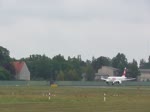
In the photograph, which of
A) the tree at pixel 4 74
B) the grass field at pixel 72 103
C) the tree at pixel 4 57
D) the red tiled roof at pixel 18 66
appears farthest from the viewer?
the red tiled roof at pixel 18 66

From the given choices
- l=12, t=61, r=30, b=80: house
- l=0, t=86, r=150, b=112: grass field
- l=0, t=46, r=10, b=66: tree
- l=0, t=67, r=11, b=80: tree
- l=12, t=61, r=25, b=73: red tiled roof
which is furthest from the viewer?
l=12, t=61, r=30, b=80: house

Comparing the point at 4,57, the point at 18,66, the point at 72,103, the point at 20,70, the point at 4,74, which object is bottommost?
the point at 72,103

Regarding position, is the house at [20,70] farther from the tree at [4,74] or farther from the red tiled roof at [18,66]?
the tree at [4,74]

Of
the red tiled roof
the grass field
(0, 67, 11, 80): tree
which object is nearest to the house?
the red tiled roof

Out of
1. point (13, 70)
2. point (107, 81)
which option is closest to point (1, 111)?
point (107, 81)

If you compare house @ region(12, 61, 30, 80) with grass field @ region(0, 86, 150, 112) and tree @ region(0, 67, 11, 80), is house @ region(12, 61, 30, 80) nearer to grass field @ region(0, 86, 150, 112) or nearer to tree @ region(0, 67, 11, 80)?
tree @ region(0, 67, 11, 80)

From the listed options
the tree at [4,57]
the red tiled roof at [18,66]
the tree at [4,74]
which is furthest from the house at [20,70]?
the tree at [4,74]

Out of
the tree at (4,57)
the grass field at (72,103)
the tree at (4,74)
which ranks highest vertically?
the tree at (4,57)

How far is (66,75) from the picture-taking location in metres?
189

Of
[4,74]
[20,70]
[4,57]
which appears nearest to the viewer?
[4,74]

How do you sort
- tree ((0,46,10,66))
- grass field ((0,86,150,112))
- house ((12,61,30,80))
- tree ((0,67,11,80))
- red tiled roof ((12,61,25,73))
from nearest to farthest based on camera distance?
1. grass field ((0,86,150,112))
2. tree ((0,67,11,80))
3. tree ((0,46,10,66))
4. red tiled roof ((12,61,25,73))
5. house ((12,61,30,80))

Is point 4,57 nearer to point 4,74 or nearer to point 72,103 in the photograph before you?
point 4,74

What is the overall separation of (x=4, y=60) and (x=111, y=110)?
482 ft

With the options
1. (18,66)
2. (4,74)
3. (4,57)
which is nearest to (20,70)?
→ (18,66)
